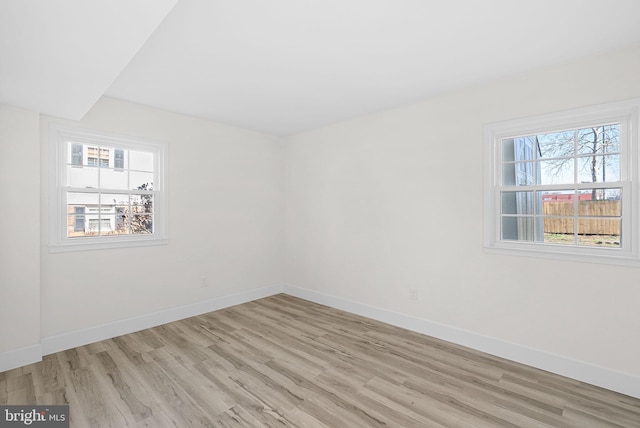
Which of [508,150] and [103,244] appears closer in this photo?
[508,150]

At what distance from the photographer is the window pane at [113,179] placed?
338 centimetres

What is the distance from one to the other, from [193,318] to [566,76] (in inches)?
186

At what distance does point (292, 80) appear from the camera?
2.88 m

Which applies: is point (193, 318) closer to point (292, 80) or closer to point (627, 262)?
point (292, 80)

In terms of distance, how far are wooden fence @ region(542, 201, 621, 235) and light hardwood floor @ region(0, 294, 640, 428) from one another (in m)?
1.26

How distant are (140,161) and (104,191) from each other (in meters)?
0.54

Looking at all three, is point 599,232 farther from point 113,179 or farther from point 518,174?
point 113,179

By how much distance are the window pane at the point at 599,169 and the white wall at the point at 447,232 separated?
48 centimetres

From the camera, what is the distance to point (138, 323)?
3.52 meters

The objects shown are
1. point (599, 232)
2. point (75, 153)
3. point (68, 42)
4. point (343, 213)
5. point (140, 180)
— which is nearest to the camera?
point (68, 42)

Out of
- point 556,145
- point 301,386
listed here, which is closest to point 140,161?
point 301,386

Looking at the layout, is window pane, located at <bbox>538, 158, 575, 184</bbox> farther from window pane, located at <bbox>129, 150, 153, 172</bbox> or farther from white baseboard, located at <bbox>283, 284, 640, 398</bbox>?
window pane, located at <bbox>129, 150, 153, 172</bbox>

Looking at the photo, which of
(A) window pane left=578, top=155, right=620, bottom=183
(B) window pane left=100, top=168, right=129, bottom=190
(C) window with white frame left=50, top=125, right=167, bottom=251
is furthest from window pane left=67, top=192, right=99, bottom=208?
(A) window pane left=578, top=155, right=620, bottom=183

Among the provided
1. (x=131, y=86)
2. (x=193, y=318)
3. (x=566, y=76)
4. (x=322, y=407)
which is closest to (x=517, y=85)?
(x=566, y=76)
